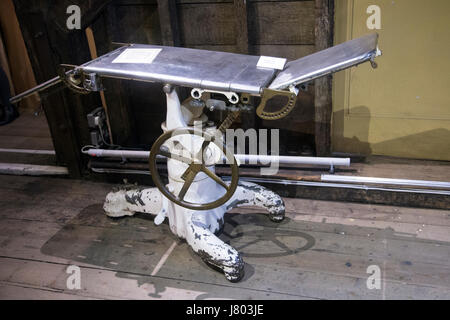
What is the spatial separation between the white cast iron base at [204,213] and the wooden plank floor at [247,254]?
0.08m

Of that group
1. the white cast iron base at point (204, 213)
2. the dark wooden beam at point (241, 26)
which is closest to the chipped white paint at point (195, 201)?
the white cast iron base at point (204, 213)

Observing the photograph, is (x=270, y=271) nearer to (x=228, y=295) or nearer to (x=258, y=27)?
(x=228, y=295)

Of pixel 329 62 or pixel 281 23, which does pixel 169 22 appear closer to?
pixel 281 23

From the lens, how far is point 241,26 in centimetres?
266

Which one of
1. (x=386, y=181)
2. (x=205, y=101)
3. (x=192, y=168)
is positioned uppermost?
(x=205, y=101)

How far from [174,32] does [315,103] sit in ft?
2.93

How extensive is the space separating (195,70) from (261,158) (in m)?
0.89

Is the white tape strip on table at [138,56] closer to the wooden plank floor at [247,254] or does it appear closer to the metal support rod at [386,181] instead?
the wooden plank floor at [247,254]

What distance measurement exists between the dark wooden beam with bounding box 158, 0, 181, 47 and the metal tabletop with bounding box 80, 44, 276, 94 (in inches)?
20.8

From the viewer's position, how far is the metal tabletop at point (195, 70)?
193 cm

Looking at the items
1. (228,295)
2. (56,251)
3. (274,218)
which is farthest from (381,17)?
(56,251)

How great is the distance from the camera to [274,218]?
2.64m

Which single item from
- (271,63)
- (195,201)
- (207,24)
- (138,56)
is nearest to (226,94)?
(271,63)
